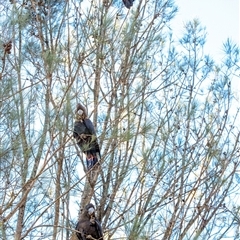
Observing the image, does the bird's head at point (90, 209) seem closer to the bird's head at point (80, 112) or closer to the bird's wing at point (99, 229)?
the bird's wing at point (99, 229)

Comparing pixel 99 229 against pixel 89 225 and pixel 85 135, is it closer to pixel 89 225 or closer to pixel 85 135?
pixel 89 225

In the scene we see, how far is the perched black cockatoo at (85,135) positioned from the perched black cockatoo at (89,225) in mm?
285

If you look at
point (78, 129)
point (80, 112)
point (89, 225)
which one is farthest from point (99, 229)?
point (80, 112)

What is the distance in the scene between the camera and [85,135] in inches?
138

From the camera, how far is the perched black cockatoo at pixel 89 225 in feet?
12.2

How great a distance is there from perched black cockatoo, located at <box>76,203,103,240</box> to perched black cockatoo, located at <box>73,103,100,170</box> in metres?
0.28

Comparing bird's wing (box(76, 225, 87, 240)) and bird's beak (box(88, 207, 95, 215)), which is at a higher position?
bird's beak (box(88, 207, 95, 215))

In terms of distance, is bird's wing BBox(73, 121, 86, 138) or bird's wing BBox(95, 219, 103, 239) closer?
bird's wing BBox(73, 121, 86, 138)

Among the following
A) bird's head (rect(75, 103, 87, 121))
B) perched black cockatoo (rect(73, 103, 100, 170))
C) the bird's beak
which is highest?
bird's head (rect(75, 103, 87, 121))

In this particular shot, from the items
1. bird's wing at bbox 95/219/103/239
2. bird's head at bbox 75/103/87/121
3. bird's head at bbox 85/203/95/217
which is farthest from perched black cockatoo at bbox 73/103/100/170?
bird's wing at bbox 95/219/103/239

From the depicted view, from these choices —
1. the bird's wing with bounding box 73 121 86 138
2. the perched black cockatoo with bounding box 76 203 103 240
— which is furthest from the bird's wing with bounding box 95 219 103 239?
the bird's wing with bounding box 73 121 86 138

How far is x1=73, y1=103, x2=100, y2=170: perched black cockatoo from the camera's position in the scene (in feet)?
11.7

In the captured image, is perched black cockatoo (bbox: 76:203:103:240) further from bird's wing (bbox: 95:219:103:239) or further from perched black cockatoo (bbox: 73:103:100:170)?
perched black cockatoo (bbox: 73:103:100:170)

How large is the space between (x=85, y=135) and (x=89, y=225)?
573 mm
